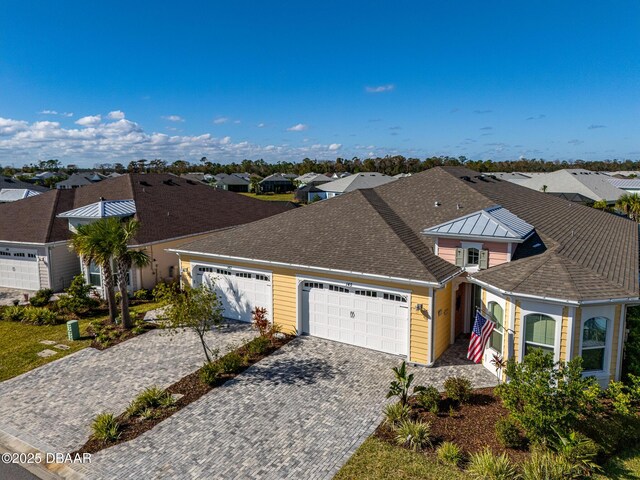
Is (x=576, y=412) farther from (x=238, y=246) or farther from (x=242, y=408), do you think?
(x=238, y=246)

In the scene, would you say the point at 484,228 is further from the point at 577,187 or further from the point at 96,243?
the point at 577,187

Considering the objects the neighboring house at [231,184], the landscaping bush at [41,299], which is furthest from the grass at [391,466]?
the neighboring house at [231,184]

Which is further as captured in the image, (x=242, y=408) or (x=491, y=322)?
(x=491, y=322)

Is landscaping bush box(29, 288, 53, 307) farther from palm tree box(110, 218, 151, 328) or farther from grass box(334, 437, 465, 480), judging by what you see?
grass box(334, 437, 465, 480)

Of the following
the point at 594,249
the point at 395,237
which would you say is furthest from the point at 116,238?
the point at 594,249

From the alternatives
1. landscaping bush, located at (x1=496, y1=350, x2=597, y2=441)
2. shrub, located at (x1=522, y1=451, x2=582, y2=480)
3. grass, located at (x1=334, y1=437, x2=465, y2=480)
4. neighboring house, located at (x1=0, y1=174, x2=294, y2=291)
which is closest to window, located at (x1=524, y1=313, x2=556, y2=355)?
landscaping bush, located at (x1=496, y1=350, x2=597, y2=441)

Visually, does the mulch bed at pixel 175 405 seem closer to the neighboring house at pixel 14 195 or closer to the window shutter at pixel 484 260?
the window shutter at pixel 484 260
